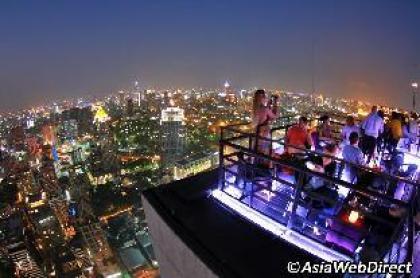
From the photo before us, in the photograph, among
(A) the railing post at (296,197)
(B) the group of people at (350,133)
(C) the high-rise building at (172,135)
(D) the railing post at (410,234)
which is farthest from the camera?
(C) the high-rise building at (172,135)

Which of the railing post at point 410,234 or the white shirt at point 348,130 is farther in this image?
the white shirt at point 348,130

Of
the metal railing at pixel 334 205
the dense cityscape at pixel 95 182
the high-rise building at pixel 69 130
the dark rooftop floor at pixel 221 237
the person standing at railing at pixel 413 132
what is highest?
the person standing at railing at pixel 413 132

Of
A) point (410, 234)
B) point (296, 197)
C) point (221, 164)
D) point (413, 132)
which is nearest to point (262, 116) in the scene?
point (221, 164)

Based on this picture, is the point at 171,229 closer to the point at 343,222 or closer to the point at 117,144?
the point at 343,222

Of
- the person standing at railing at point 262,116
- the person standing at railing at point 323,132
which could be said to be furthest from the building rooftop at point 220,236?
the person standing at railing at point 323,132

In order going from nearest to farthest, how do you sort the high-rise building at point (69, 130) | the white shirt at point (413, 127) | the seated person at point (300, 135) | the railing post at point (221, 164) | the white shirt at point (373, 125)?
the railing post at point (221, 164)
the seated person at point (300, 135)
the white shirt at point (373, 125)
the white shirt at point (413, 127)
the high-rise building at point (69, 130)

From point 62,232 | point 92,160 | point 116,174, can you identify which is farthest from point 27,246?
point 92,160

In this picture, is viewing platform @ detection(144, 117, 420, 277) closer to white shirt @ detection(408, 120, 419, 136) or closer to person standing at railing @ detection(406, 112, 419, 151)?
person standing at railing @ detection(406, 112, 419, 151)

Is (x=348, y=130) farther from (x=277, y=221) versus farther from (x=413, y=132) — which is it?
(x=277, y=221)

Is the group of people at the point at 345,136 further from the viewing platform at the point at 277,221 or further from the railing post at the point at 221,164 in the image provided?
the railing post at the point at 221,164
